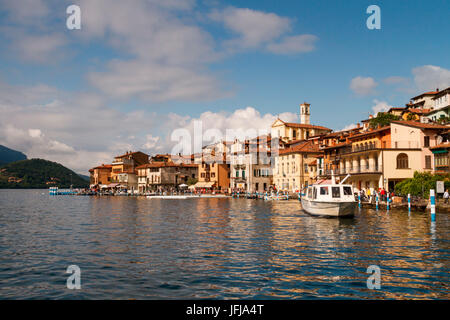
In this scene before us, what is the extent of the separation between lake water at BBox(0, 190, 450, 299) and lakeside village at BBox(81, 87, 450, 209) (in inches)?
812

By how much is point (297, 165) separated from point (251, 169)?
49.2 feet

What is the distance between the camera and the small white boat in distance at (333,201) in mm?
33969

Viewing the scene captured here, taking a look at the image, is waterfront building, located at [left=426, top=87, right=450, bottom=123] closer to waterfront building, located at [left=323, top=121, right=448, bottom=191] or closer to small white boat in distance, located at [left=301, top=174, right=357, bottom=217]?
waterfront building, located at [left=323, top=121, right=448, bottom=191]

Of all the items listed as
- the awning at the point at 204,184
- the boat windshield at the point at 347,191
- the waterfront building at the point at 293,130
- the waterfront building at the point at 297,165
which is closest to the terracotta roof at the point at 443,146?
→ the boat windshield at the point at 347,191

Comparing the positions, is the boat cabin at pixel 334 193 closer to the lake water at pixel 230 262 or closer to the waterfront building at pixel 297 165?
the lake water at pixel 230 262

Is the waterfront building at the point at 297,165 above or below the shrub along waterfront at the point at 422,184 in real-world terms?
above

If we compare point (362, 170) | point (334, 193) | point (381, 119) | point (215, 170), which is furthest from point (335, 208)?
point (215, 170)

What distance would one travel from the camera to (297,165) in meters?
84.4

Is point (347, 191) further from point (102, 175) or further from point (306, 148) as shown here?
point (102, 175)

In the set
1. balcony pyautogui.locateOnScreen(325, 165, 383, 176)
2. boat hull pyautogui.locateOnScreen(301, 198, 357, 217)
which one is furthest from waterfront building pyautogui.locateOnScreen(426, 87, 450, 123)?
boat hull pyautogui.locateOnScreen(301, 198, 357, 217)
